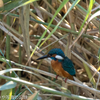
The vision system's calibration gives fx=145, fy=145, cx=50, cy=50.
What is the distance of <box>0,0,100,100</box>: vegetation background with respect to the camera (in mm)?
681

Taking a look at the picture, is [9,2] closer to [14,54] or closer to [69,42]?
[69,42]

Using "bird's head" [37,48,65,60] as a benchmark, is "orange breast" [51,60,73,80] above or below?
below

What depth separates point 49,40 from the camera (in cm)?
153

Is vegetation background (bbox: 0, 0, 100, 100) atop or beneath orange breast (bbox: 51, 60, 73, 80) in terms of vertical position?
atop

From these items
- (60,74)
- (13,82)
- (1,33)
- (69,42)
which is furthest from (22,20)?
(1,33)

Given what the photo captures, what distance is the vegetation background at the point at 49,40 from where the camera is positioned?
68 centimetres

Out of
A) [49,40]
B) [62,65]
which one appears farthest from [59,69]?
[49,40]

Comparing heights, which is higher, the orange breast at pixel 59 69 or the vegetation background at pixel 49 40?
the vegetation background at pixel 49 40

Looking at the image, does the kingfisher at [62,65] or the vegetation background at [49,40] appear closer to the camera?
the vegetation background at [49,40]

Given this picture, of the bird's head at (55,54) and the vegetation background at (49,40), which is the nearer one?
the vegetation background at (49,40)

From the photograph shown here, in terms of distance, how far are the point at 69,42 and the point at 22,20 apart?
51 centimetres

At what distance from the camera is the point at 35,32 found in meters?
1.82

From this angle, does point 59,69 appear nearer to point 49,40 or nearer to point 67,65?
point 67,65

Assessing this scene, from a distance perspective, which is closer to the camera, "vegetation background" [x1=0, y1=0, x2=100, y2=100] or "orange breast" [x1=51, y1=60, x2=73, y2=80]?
"vegetation background" [x1=0, y1=0, x2=100, y2=100]
